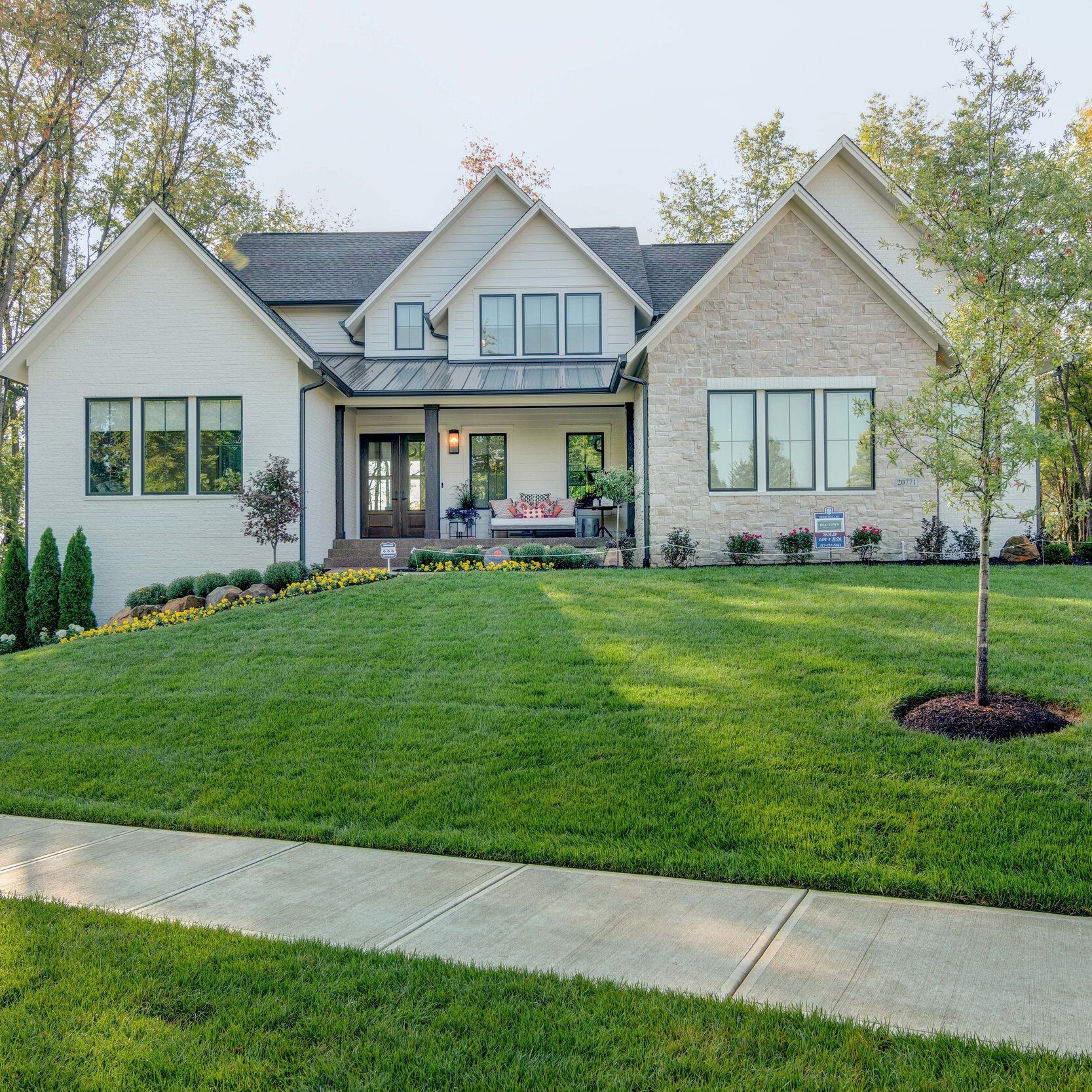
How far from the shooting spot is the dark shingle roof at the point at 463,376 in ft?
57.2

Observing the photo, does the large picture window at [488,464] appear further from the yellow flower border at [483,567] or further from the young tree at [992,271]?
the young tree at [992,271]

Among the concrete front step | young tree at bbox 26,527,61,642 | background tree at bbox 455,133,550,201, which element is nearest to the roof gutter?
the concrete front step

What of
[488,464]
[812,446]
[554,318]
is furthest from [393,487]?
[812,446]

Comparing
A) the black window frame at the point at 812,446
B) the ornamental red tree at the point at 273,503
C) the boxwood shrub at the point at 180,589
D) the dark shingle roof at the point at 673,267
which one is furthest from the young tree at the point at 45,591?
the dark shingle roof at the point at 673,267

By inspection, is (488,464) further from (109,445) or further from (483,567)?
(109,445)

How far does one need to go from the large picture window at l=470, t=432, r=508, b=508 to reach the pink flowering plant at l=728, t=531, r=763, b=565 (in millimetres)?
6710

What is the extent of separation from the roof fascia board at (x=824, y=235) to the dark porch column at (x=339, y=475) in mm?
7000

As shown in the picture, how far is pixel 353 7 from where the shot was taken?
468 inches

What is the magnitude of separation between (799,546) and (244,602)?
876 cm

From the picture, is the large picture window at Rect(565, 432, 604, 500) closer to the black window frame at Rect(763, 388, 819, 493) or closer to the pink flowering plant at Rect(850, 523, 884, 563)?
the black window frame at Rect(763, 388, 819, 493)

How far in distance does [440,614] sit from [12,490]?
26434mm

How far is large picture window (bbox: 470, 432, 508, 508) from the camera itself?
65.0 ft

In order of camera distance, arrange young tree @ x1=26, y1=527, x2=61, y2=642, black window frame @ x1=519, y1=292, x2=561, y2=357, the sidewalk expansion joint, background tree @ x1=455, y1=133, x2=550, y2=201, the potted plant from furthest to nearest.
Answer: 1. background tree @ x1=455, y1=133, x2=550, y2=201
2. black window frame @ x1=519, y1=292, x2=561, y2=357
3. the potted plant
4. young tree @ x1=26, y1=527, x2=61, y2=642
5. the sidewalk expansion joint

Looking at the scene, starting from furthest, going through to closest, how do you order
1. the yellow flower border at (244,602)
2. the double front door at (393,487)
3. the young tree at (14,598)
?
1. the double front door at (393,487)
2. the young tree at (14,598)
3. the yellow flower border at (244,602)
